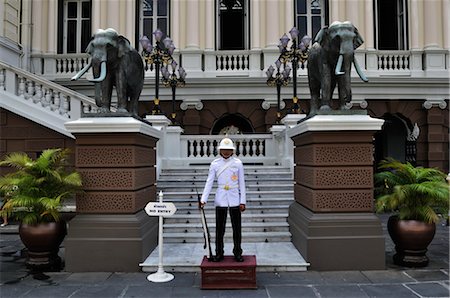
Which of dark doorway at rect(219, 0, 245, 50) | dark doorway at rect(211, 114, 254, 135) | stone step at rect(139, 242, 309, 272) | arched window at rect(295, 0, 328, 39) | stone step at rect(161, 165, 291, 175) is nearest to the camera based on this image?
stone step at rect(139, 242, 309, 272)

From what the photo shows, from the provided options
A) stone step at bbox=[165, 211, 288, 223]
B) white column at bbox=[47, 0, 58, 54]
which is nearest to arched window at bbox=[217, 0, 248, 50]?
white column at bbox=[47, 0, 58, 54]

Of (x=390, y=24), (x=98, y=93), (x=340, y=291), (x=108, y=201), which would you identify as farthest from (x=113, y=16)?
(x=340, y=291)

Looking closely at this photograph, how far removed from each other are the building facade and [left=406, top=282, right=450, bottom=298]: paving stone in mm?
11612

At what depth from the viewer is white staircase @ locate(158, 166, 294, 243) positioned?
29.6ft

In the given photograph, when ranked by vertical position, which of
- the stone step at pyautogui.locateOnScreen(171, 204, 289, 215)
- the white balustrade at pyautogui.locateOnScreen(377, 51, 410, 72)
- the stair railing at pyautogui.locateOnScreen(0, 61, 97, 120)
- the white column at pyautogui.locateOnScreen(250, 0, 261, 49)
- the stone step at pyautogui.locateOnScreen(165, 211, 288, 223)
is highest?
the white column at pyautogui.locateOnScreen(250, 0, 261, 49)

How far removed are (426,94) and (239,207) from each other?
47.5 ft

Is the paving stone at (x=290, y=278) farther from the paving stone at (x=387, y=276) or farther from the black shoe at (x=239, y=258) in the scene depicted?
the paving stone at (x=387, y=276)

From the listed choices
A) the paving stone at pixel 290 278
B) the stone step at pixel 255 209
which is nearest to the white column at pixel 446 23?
the stone step at pixel 255 209

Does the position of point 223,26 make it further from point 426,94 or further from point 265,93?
point 426,94

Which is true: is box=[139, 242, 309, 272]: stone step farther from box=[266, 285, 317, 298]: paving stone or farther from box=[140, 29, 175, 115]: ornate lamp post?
box=[140, 29, 175, 115]: ornate lamp post

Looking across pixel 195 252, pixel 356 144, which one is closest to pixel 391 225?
pixel 356 144

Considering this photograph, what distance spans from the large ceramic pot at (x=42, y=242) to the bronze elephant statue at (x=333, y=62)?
5205mm

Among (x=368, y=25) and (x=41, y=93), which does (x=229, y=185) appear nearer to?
(x=41, y=93)

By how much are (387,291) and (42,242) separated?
5.70 m
